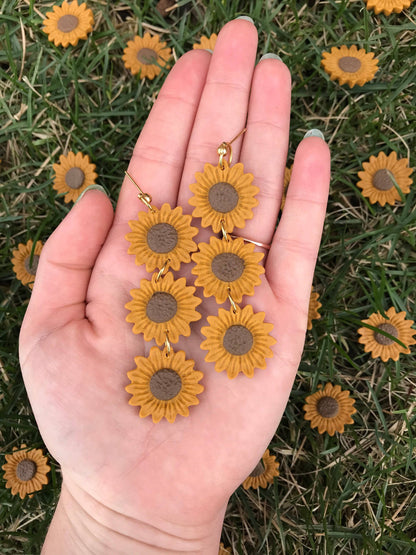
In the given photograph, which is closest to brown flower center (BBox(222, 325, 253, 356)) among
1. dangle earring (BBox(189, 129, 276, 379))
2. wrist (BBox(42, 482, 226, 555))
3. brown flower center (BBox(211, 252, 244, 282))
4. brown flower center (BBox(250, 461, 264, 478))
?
dangle earring (BBox(189, 129, 276, 379))

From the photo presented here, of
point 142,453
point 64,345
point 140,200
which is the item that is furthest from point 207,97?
point 142,453

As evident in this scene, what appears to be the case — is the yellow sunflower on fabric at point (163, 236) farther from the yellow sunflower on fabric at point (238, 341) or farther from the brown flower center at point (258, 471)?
the brown flower center at point (258, 471)

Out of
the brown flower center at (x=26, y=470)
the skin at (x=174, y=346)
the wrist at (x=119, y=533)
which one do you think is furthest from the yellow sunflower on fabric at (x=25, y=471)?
the wrist at (x=119, y=533)

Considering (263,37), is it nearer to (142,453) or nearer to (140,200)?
(140,200)

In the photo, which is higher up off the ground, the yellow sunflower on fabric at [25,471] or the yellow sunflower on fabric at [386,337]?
the yellow sunflower on fabric at [386,337]

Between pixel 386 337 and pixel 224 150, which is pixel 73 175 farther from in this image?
pixel 386 337

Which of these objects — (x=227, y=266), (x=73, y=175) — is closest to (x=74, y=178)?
(x=73, y=175)
